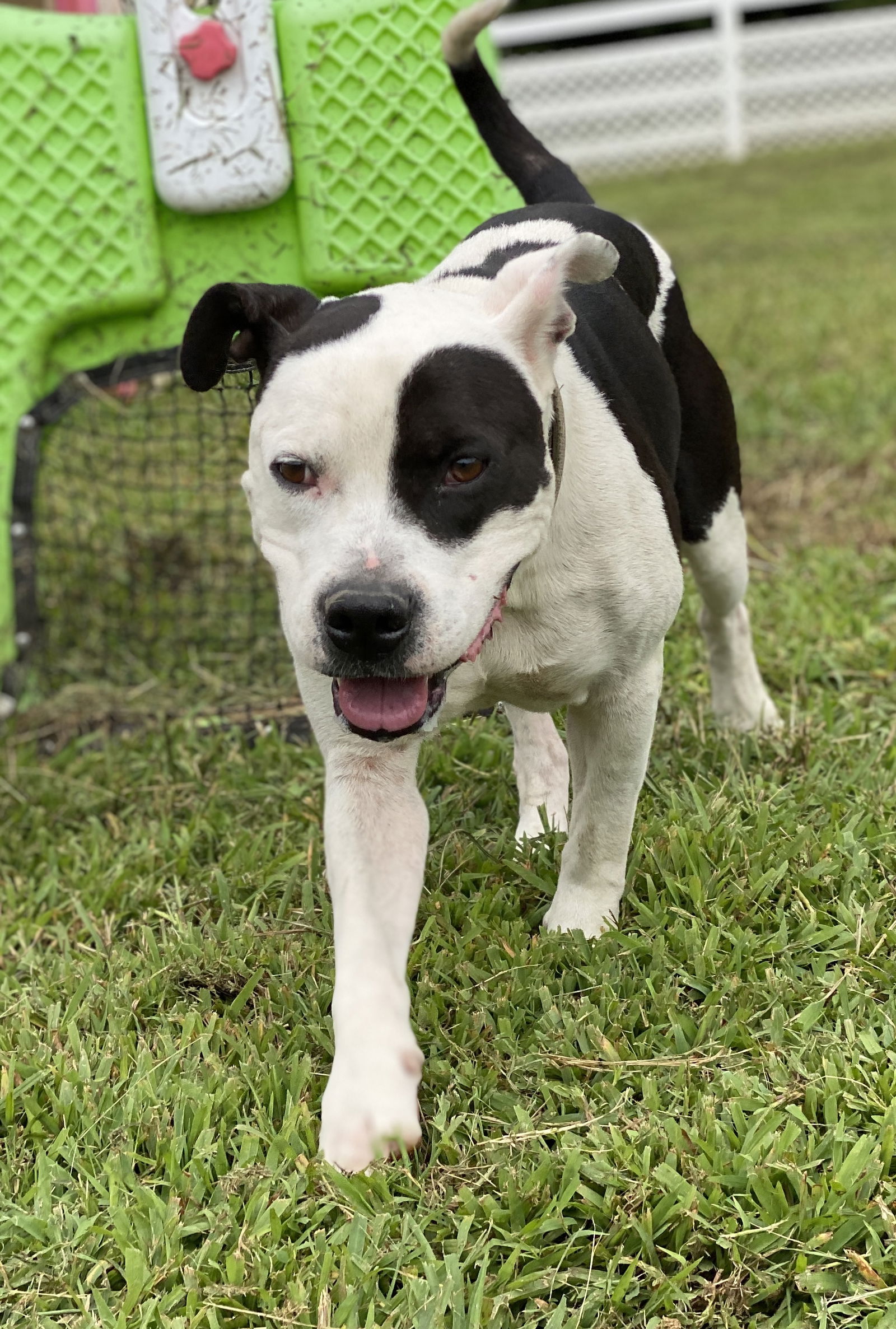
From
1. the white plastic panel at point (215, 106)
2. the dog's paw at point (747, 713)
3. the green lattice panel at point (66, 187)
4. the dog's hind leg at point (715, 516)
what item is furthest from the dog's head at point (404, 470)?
the green lattice panel at point (66, 187)

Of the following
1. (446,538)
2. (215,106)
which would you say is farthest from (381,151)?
(446,538)

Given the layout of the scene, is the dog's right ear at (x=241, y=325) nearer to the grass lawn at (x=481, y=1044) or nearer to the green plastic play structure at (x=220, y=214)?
the grass lawn at (x=481, y=1044)

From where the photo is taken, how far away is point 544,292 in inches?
97.2

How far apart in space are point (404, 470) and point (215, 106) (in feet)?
7.80

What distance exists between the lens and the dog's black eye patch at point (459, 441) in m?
2.33

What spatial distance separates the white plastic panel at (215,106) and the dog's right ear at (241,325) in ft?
5.88

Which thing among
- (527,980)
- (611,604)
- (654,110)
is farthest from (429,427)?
(654,110)

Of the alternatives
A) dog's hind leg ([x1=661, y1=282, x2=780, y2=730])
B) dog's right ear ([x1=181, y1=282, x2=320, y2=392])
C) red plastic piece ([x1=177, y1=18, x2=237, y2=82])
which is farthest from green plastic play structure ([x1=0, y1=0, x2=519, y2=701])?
dog's right ear ([x1=181, y1=282, x2=320, y2=392])

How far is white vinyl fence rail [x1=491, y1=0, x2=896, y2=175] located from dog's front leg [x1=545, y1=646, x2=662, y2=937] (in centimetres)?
1847

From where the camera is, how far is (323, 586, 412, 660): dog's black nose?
7.31ft

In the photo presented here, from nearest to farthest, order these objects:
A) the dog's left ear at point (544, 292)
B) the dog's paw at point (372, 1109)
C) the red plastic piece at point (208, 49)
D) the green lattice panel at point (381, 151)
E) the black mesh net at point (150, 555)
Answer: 1. the dog's paw at point (372, 1109)
2. the dog's left ear at point (544, 292)
3. the red plastic piece at point (208, 49)
4. the green lattice panel at point (381, 151)
5. the black mesh net at point (150, 555)

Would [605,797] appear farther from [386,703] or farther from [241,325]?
[241,325]

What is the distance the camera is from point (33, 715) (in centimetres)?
471

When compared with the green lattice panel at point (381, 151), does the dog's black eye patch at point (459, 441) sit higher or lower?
higher
